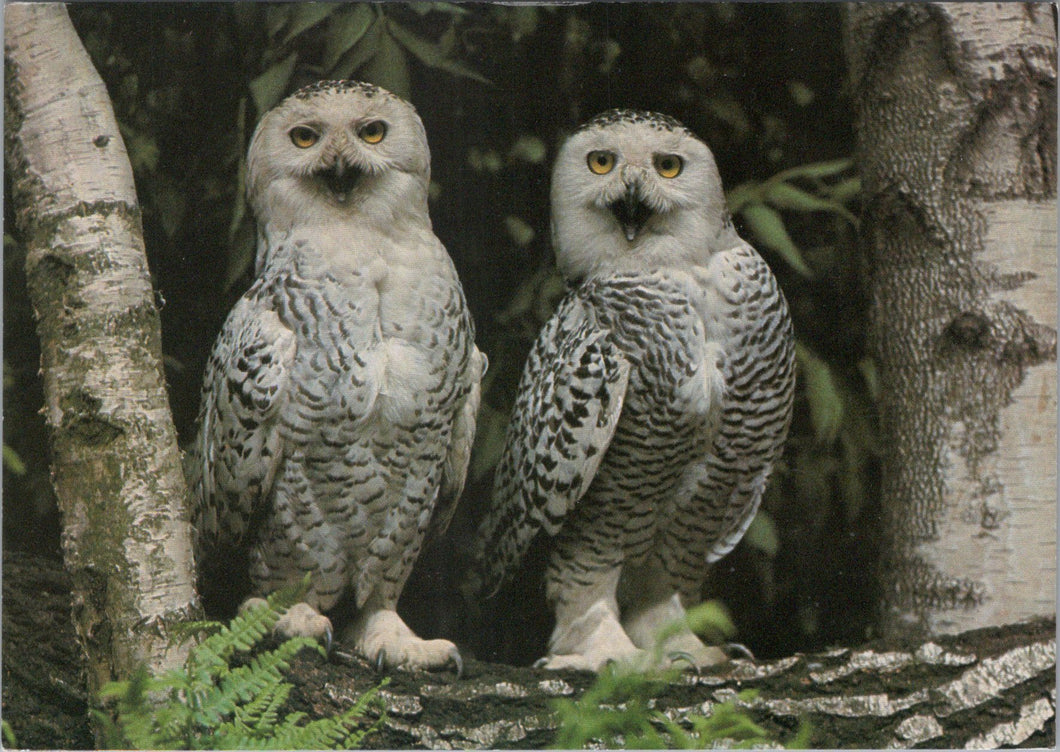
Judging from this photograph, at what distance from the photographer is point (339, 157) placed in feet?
7.47

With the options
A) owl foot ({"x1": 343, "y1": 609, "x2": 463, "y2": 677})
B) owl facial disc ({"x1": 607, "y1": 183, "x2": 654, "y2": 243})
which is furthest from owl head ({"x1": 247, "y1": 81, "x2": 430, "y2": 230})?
owl foot ({"x1": 343, "y1": 609, "x2": 463, "y2": 677})

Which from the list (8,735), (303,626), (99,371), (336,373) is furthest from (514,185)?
(8,735)

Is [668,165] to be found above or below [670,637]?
above

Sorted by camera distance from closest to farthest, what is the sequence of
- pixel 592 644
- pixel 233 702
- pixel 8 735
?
pixel 233 702 < pixel 8 735 < pixel 592 644

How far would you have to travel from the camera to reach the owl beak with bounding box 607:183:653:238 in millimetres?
2354

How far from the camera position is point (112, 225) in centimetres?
224

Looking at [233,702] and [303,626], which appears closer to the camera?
[233,702]

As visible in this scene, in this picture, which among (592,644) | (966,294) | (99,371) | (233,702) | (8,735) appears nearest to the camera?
(233,702)

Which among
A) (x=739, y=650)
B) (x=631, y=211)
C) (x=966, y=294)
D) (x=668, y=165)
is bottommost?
(x=739, y=650)

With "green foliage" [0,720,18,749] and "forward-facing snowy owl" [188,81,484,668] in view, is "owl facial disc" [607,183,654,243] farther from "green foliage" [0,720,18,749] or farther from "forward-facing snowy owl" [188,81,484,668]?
"green foliage" [0,720,18,749]

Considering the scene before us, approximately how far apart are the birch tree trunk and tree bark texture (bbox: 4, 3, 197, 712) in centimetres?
159

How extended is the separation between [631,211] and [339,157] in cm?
62

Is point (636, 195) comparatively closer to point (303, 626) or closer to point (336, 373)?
point (336, 373)

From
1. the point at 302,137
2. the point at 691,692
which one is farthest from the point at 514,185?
the point at 691,692
